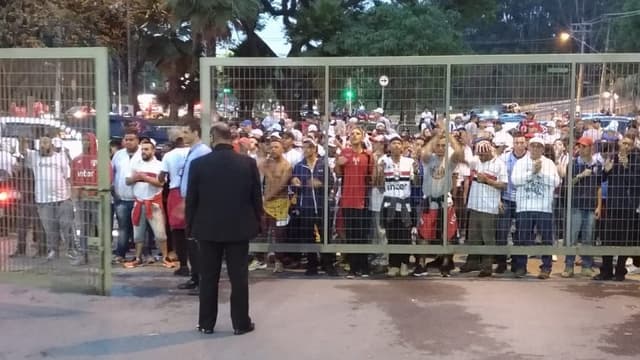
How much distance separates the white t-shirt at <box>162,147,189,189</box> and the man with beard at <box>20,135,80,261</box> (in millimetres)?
1415

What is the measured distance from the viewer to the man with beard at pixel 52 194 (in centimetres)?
791

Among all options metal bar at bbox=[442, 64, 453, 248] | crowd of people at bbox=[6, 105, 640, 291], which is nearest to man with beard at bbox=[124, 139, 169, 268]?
crowd of people at bbox=[6, 105, 640, 291]

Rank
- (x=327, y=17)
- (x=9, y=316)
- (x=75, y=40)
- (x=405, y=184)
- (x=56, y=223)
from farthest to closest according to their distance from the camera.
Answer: (x=327, y=17)
(x=75, y=40)
(x=405, y=184)
(x=56, y=223)
(x=9, y=316)

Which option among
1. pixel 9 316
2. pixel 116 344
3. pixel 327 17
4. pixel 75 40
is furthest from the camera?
pixel 327 17

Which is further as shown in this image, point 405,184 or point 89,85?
point 405,184

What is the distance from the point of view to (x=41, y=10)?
1104 cm

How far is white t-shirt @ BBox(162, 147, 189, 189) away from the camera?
9047 mm

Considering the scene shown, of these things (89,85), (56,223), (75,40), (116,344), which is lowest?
(116,344)

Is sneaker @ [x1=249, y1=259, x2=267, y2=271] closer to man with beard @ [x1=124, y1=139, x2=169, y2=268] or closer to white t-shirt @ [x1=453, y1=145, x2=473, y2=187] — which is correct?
man with beard @ [x1=124, y1=139, x2=169, y2=268]

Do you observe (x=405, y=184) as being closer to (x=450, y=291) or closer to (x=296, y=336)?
(x=450, y=291)

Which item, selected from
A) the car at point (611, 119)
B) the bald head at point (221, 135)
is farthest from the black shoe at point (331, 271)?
the car at point (611, 119)

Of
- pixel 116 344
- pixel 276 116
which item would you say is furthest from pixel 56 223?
pixel 276 116

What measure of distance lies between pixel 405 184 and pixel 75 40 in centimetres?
682

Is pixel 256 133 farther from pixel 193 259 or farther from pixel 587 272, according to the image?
pixel 587 272
